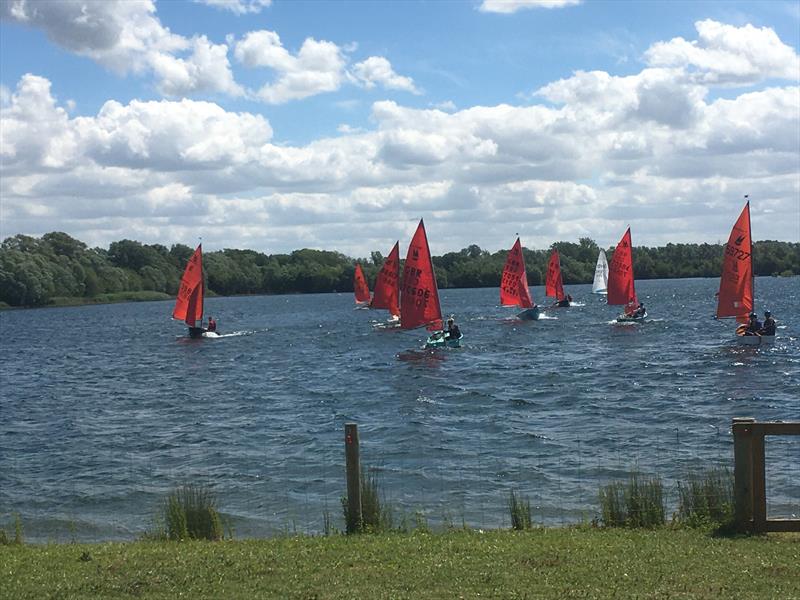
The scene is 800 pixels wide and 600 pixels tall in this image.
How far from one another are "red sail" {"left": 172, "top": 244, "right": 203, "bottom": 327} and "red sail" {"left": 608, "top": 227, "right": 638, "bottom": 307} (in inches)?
1020

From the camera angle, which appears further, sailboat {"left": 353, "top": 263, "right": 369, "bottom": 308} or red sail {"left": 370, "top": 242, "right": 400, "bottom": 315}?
sailboat {"left": 353, "top": 263, "right": 369, "bottom": 308}

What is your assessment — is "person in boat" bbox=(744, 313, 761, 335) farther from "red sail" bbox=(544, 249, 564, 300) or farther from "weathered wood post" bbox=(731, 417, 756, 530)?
"red sail" bbox=(544, 249, 564, 300)

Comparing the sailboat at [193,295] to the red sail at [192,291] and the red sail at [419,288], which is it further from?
the red sail at [419,288]

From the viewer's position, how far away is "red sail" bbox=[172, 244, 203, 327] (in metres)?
60.2

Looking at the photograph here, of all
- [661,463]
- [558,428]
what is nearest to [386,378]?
[558,428]

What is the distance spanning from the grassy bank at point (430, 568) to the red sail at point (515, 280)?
5542cm

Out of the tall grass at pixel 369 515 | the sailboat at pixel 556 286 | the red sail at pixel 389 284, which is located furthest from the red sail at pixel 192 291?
the tall grass at pixel 369 515

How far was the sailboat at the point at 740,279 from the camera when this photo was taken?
140 ft

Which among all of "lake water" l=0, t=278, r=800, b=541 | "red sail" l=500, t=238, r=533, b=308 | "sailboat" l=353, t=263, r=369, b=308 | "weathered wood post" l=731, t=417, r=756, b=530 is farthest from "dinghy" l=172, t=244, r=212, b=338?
"weathered wood post" l=731, t=417, r=756, b=530

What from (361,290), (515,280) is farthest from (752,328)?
(361,290)

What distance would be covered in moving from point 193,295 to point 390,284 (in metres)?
12.7

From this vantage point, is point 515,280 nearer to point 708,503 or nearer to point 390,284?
point 390,284

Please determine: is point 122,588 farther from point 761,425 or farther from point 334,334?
point 334,334

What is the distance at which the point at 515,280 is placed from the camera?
226 ft
